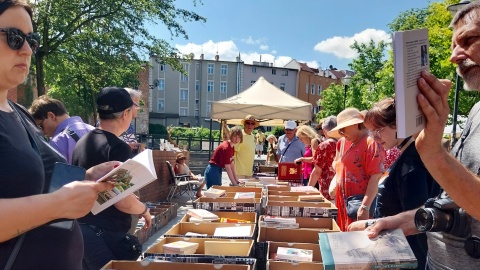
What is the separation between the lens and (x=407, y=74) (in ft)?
3.80

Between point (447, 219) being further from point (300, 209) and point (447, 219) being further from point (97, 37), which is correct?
point (97, 37)

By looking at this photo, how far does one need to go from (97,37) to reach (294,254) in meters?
10.7

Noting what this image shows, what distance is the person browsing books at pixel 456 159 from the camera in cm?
122

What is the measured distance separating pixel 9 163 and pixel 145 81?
60.7 m

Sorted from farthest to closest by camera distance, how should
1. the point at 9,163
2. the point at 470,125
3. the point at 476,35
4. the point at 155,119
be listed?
the point at 155,119
the point at 470,125
the point at 476,35
the point at 9,163

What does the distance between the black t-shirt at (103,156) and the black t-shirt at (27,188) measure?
0.83 metres

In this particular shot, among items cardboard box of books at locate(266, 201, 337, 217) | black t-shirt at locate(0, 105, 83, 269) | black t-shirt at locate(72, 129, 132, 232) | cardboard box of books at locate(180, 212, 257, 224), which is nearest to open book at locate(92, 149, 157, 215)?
black t-shirt at locate(0, 105, 83, 269)

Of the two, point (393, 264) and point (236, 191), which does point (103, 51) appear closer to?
point (236, 191)

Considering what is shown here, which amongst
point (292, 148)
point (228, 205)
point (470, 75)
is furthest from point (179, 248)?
point (292, 148)

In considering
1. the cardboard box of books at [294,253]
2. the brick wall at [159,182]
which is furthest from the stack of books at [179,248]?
the brick wall at [159,182]

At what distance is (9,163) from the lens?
1.30m

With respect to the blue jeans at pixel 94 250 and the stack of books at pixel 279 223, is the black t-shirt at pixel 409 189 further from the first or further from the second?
the blue jeans at pixel 94 250

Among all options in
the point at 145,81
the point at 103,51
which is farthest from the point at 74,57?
the point at 145,81

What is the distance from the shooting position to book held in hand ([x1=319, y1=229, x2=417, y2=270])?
1.57 m
